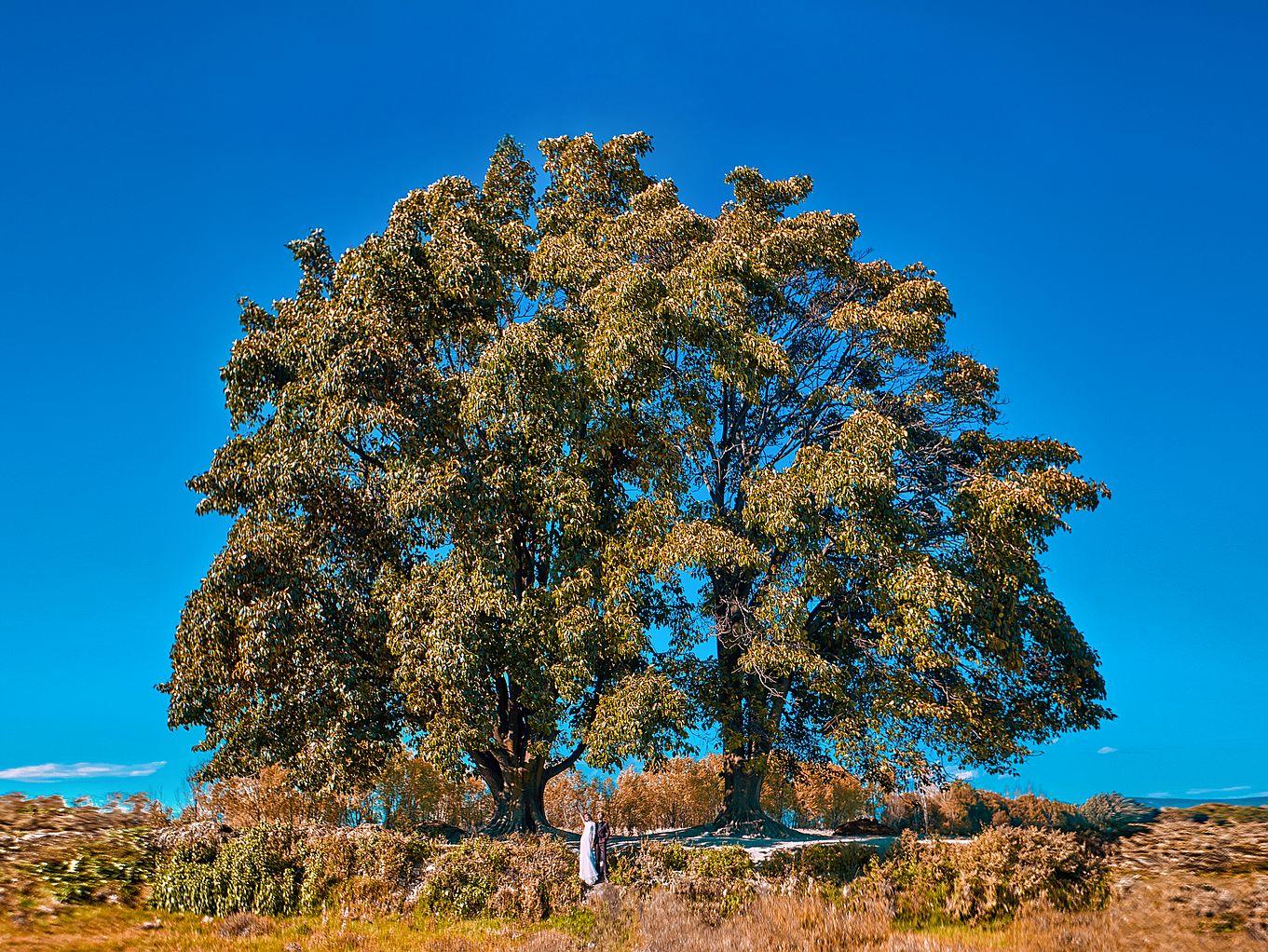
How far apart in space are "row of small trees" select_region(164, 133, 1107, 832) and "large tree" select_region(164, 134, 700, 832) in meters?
0.07

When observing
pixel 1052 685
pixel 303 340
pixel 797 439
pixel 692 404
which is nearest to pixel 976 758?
pixel 1052 685

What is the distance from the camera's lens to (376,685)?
1848 cm

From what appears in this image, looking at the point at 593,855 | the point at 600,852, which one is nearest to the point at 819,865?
the point at 600,852

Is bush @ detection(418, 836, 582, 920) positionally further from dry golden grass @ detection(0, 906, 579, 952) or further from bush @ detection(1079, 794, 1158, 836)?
bush @ detection(1079, 794, 1158, 836)

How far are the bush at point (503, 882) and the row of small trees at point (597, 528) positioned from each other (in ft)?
9.07

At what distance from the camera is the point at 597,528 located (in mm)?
18391

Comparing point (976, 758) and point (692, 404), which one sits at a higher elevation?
point (692, 404)

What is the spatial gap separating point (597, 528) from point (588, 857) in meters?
7.00

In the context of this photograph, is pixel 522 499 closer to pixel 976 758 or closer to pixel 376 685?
pixel 376 685

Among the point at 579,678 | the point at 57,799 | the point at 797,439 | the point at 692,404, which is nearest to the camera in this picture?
the point at 57,799

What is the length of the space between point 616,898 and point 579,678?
4674 mm

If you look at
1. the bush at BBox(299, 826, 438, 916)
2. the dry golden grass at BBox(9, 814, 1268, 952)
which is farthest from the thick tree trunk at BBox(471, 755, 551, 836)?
the dry golden grass at BBox(9, 814, 1268, 952)

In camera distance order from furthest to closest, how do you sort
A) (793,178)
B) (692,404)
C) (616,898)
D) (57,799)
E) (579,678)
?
(793,178), (692,404), (579,678), (57,799), (616,898)

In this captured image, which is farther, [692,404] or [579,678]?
[692,404]
